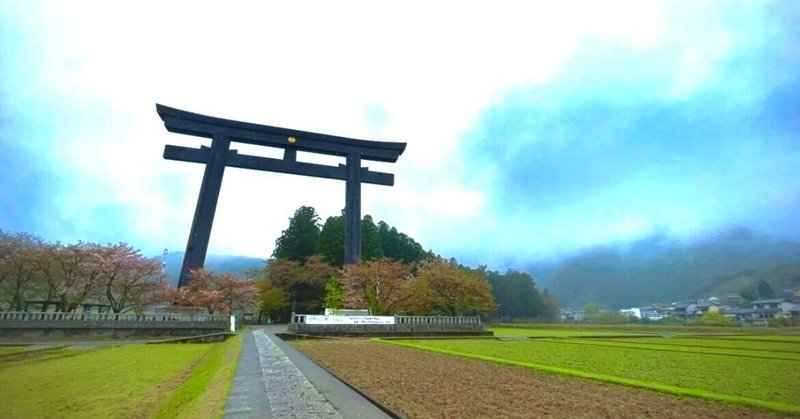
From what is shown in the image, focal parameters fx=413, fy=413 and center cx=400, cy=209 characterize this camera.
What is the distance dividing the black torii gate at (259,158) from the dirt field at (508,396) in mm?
23286

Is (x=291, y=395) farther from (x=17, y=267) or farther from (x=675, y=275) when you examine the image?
(x=675, y=275)

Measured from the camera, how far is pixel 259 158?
34000 millimetres

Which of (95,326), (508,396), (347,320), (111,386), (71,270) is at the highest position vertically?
(71,270)

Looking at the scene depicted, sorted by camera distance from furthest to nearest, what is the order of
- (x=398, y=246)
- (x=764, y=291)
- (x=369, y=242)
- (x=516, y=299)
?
1. (x=764, y=291)
2. (x=516, y=299)
3. (x=398, y=246)
4. (x=369, y=242)

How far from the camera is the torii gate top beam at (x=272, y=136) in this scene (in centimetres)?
3183

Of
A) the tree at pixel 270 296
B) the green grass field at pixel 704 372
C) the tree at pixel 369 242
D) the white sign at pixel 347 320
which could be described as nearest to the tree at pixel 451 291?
the white sign at pixel 347 320

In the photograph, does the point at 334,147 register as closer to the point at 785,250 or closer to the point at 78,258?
the point at 78,258

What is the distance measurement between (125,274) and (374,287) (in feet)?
57.5

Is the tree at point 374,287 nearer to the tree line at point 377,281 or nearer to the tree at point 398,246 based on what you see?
the tree line at point 377,281

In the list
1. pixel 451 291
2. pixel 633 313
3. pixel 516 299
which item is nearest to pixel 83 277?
pixel 451 291

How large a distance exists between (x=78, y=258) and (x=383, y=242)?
127 feet

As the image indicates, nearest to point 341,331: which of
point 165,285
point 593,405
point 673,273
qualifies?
point 165,285

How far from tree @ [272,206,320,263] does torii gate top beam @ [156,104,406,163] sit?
21.5 m

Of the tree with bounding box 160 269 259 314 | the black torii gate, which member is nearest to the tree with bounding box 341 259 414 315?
the black torii gate
